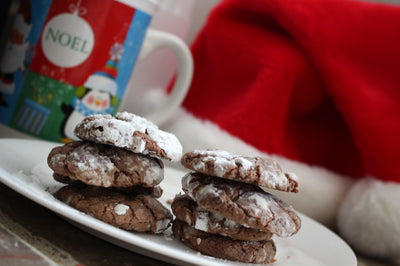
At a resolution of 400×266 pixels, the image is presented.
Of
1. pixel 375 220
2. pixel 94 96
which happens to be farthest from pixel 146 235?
pixel 375 220

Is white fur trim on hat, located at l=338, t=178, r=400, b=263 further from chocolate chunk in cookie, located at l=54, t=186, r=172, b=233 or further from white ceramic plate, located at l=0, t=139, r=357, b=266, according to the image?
chocolate chunk in cookie, located at l=54, t=186, r=172, b=233

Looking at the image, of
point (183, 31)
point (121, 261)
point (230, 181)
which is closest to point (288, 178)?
point (230, 181)

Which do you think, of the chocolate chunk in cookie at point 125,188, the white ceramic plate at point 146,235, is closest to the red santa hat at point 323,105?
the white ceramic plate at point 146,235

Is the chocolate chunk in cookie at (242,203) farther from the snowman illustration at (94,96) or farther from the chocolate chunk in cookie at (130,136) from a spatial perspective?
the snowman illustration at (94,96)

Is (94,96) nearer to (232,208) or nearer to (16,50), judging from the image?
(16,50)

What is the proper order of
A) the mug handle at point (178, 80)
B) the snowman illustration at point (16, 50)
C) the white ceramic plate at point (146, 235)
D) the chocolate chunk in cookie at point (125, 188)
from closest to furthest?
the white ceramic plate at point (146, 235) → the chocolate chunk in cookie at point (125, 188) → the snowman illustration at point (16, 50) → the mug handle at point (178, 80)
